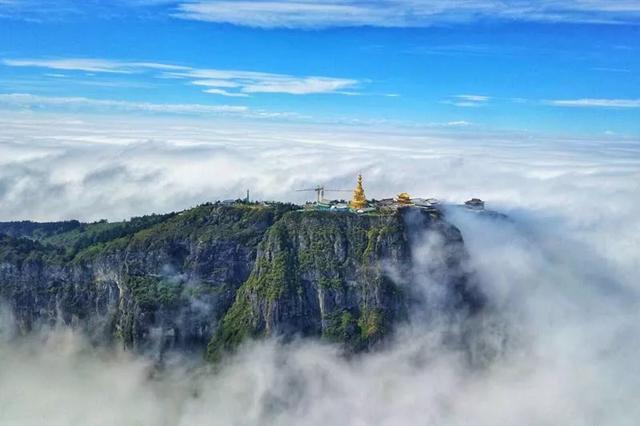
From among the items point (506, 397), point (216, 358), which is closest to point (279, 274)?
point (216, 358)

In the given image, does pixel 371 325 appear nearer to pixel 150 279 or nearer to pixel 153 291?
Result: pixel 153 291

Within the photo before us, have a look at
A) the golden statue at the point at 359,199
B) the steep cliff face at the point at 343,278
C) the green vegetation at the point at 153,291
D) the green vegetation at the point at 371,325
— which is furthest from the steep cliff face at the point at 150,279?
the green vegetation at the point at 371,325

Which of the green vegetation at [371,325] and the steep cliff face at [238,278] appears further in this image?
the steep cliff face at [238,278]

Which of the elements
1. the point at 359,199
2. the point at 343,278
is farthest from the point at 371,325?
the point at 359,199

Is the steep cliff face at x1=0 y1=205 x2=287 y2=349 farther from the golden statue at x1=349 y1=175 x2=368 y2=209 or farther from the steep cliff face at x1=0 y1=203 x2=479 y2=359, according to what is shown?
the golden statue at x1=349 y1=175 x2=368 y2=209

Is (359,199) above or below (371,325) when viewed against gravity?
above

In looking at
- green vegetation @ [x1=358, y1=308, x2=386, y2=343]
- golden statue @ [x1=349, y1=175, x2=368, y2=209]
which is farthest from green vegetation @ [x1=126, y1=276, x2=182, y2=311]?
golden statue @ [x1=349, y1=175, x2=368, y2=209]

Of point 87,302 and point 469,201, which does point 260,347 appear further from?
point 469,201

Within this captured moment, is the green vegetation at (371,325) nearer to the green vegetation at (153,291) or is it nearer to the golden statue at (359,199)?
the golden statue at (359,199)
